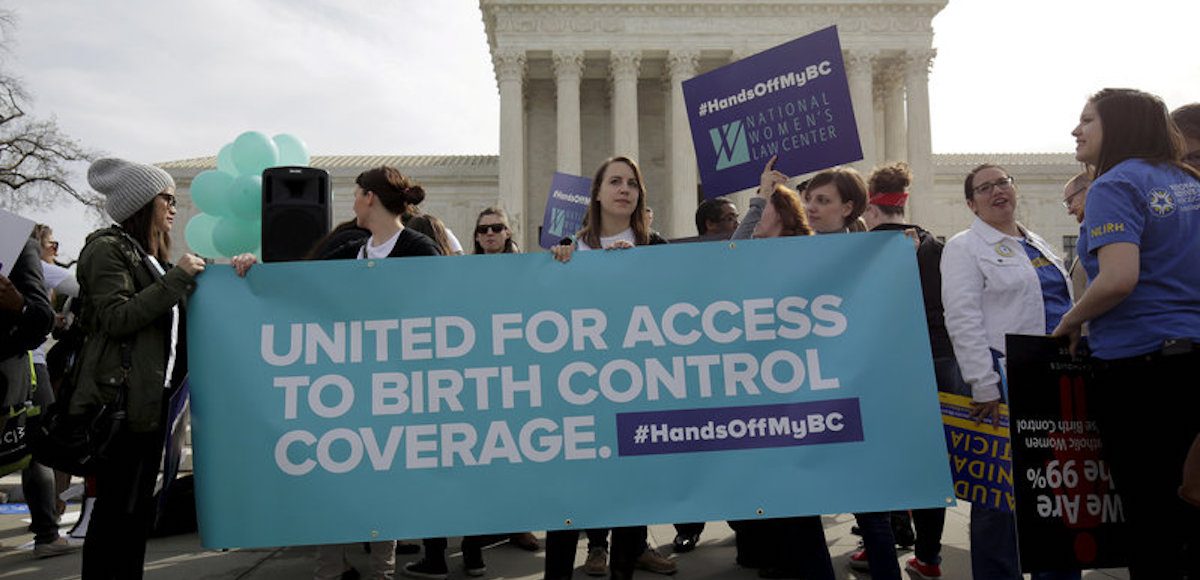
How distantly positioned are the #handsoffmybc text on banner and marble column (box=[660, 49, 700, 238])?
92.7 ft

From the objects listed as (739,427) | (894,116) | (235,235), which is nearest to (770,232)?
(739,427)

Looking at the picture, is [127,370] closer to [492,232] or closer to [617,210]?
[617,210]

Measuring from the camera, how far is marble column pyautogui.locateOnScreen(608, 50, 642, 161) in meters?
32.3

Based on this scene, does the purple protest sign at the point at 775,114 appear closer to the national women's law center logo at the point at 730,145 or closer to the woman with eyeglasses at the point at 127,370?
the national women's law center logo at the point at 730,145

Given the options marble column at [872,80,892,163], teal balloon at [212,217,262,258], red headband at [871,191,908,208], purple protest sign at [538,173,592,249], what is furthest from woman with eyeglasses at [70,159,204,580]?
marble column at [872,80,892,163]

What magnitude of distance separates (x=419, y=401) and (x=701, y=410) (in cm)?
109

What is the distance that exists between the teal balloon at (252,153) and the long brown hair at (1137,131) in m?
7.77

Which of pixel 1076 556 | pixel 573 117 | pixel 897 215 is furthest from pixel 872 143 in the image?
pixel 1076 556

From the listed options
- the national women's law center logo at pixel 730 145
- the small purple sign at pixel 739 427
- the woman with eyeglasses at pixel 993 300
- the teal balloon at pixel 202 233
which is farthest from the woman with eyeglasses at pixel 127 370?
the teal balloon at pixel 202 233

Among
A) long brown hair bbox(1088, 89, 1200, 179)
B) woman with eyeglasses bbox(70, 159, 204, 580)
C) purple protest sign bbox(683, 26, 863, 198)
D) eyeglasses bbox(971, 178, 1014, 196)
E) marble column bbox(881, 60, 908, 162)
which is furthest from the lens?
marble column bbox(881, 60, 908, 162)

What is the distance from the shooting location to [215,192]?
27.8 ft

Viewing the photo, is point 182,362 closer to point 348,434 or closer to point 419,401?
point 348,434

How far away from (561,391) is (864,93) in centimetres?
3256

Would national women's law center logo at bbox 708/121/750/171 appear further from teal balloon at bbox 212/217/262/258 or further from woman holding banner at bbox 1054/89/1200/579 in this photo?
teal balloon at bbox 212/217/262/258
